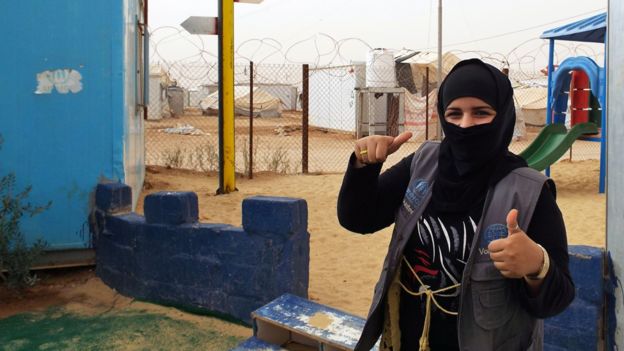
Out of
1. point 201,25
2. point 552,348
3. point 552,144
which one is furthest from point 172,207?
point 552,144

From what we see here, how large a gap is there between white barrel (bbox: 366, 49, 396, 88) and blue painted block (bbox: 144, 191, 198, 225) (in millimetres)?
18575

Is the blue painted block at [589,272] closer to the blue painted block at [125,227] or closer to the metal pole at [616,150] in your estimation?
the metal pole at [616,150]

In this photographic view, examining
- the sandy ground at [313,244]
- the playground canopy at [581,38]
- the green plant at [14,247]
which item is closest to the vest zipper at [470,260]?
the sandy ground at [313,244]

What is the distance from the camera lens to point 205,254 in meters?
4.26

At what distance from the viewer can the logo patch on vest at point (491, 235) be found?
156 cm

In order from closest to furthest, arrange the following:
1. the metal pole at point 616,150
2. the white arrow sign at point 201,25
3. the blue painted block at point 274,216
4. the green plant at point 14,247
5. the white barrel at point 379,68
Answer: the metal pole at point 616,150 → the blue painted block at point 274,216 → the green plant at point 14,247 → the white arrow sign at point 201,25 → the white barrel at point 379,68

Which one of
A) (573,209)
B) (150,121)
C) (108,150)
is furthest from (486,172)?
(150,121)

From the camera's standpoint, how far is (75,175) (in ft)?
16.3

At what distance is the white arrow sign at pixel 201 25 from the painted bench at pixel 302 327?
506cm

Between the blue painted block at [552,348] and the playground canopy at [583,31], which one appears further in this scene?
the playground canopy at [583,31]

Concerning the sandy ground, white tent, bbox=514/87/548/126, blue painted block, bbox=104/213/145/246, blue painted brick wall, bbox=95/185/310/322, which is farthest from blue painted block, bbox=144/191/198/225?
white tent, bbox=514/87/548/126

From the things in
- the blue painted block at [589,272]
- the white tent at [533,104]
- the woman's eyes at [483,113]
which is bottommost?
the blue painted block at [589,272]

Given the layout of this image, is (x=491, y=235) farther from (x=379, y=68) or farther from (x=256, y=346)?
(x=379, y=68)

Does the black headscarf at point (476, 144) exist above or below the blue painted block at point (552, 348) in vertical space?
above
